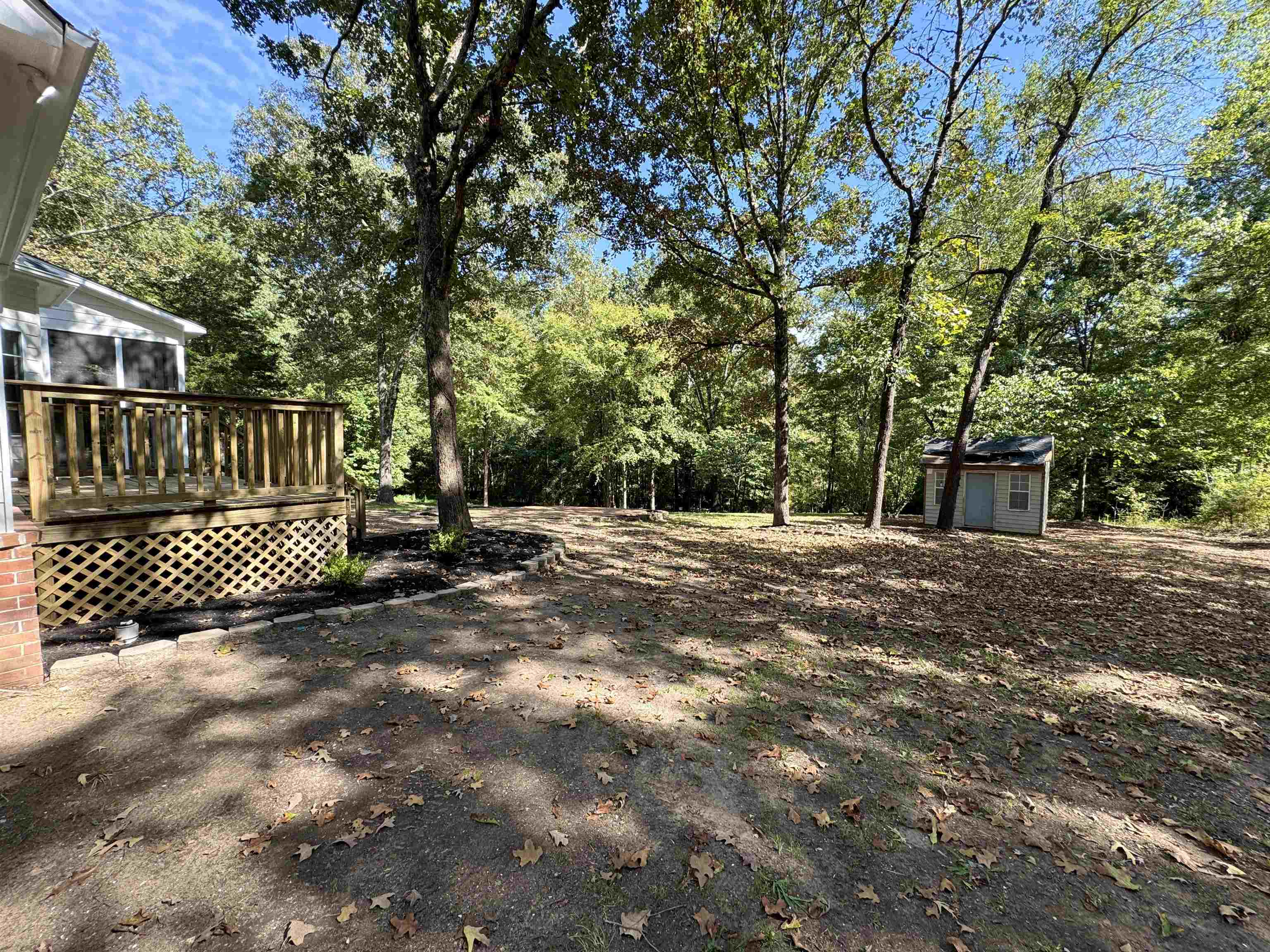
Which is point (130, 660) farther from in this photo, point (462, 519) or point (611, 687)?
point (462, 519)

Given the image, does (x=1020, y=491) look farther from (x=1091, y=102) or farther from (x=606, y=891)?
(x=606, y=891)

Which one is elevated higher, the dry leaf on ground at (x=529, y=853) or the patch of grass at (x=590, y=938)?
the dry leaf on ground at (x=529, y=853)

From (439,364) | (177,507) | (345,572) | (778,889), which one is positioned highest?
(439,364)

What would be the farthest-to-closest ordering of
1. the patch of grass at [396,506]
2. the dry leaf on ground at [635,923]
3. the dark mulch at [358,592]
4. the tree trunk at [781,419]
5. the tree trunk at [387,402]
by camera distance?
1. the tree trunk at [387,402]
2. the patch of grass at [396,506]
3. the tree trunk at [781,419]
4. the dark mulch at [358,592]
5. the dry leaf on ground at [635,923]

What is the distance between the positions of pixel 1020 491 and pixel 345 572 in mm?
15964

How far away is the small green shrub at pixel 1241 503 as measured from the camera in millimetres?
13195

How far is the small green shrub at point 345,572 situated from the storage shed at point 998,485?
14517 millimetres

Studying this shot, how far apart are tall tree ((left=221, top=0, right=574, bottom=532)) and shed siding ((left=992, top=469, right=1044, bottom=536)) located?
1422 cm

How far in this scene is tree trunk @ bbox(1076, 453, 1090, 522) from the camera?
1809cm

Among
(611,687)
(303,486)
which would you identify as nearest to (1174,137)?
(611,687)

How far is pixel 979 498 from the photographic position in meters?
14.0

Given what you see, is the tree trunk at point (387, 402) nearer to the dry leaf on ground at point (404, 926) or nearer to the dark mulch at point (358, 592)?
the dark mulch at point (358, 592)

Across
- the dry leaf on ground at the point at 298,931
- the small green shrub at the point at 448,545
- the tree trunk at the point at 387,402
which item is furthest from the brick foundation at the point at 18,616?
the tree trunk at the point at 387,402

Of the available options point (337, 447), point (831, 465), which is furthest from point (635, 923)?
point (831, 465)
